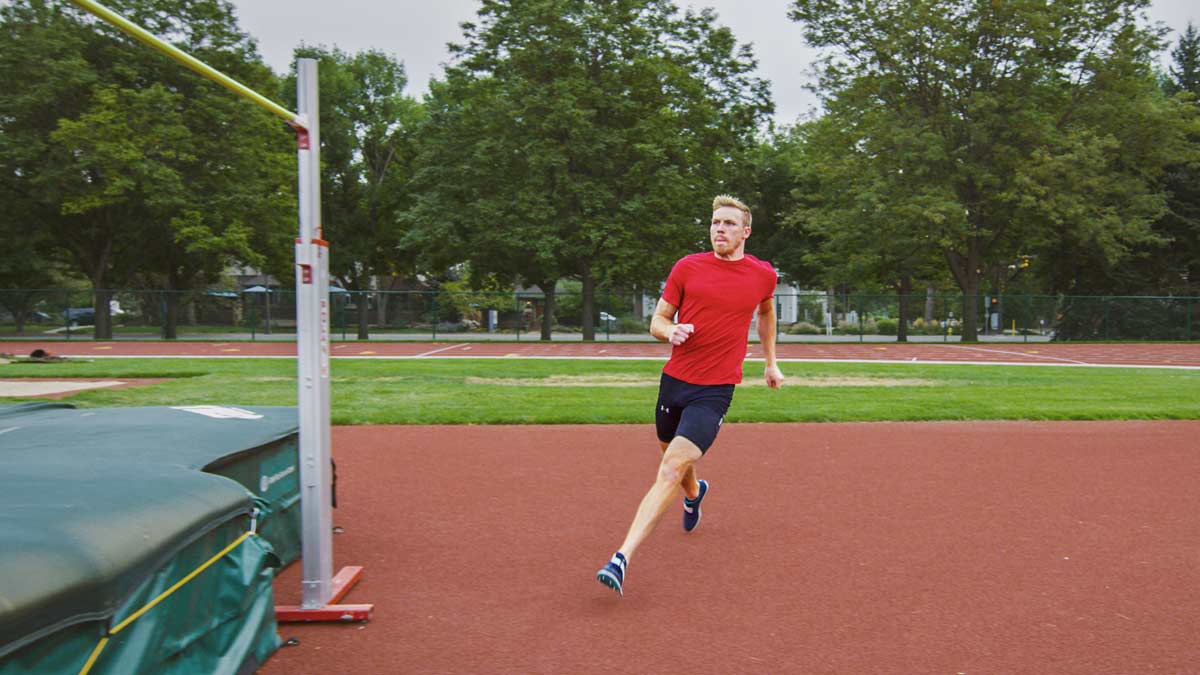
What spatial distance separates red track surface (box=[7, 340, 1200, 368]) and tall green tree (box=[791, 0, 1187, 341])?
213 inches

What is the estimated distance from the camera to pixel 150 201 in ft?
107

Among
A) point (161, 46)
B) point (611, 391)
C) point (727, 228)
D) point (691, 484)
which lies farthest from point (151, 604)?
point (611, 391)

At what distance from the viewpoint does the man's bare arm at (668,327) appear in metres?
4.54

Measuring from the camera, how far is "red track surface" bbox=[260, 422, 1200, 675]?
3.90 meters

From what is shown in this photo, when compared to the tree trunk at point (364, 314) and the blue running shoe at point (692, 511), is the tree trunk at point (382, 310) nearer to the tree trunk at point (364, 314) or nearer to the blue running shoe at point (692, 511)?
the tree trunk at point (364, 314)

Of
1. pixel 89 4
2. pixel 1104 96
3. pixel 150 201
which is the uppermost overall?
pixel 1104 96

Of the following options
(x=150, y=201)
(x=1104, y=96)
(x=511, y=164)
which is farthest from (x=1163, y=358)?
(x=150, y=201)

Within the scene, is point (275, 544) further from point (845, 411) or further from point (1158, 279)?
point (1158, 279)

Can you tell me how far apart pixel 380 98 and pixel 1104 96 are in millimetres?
35837

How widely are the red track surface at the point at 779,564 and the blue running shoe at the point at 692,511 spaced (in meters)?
0.10

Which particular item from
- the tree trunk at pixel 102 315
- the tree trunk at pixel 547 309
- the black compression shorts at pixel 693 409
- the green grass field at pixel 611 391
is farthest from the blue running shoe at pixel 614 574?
the tree trunk at pixel 102 315

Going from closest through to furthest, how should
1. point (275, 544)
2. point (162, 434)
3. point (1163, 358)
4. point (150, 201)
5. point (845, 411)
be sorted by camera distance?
point (162, 434), point (275, 544), point (845, 411), point (1163, 358), point (150, 201)

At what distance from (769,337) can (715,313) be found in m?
0.81

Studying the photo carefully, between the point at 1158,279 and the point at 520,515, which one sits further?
the point at 1158,279
